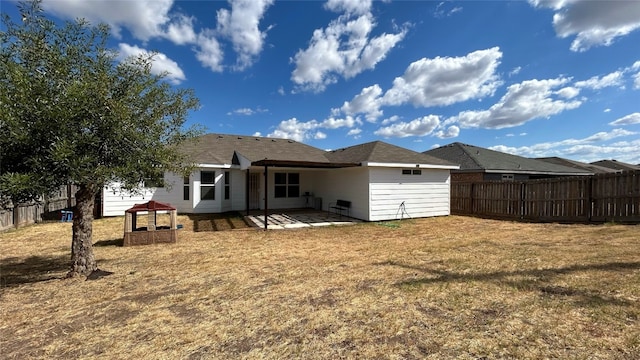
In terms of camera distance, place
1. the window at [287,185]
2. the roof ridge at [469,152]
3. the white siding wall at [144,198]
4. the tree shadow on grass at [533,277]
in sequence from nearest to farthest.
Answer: the tree shadow on grass at [533,277], the white siding wall at [144,198], the window at [287,185], the roof ridge at [469,152]

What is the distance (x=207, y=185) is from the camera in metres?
14.1

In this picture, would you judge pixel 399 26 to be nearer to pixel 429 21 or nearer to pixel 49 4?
pixel 429 21

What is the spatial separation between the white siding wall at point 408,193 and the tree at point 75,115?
8210 millimetres

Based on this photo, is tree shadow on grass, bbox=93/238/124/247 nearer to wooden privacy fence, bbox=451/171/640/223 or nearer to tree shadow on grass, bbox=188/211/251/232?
tree shadow on grass, bbox=188/211/251/232

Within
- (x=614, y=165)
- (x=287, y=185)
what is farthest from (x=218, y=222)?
(x=614, y=165)

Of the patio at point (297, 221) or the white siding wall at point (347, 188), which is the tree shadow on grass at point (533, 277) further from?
the white siding wall at point (347, 188)

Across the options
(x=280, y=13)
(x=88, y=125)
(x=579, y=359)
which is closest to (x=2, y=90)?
(x=88, y=125)

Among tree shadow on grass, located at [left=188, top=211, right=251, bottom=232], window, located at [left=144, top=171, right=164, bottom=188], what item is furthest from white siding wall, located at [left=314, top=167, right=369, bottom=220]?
window, located at [left=144, top=171, right=164, bottom=188]

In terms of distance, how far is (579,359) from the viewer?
237cm

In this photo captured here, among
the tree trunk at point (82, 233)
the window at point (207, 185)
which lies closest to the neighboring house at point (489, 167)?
the window at point (207, 185)

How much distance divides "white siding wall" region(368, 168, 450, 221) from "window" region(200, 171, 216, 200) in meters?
7.93

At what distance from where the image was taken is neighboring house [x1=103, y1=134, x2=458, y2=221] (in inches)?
463

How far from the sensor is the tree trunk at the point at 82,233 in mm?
5062

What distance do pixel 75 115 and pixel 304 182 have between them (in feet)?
42.1
